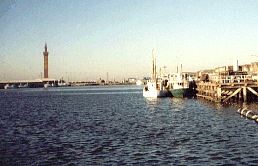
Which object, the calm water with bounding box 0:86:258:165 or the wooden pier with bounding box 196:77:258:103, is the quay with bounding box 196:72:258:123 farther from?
the calm water with bounding box 0:86:258:165

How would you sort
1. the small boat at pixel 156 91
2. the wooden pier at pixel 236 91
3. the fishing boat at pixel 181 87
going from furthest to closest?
the small boat at pixel 156 91 < the fishing boat at pixel 181 87 < the wooden pier at pixel 236 91

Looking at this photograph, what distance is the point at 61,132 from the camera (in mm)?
37719

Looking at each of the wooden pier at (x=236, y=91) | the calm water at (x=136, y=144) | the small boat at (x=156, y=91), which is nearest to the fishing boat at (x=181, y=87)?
the small boat at (x=156, y=91)

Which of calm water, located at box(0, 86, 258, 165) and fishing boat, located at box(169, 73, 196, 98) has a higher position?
fishing boat, located at box(169, 73, 196, 98)

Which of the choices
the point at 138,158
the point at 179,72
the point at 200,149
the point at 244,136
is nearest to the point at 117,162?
the point at 138,158

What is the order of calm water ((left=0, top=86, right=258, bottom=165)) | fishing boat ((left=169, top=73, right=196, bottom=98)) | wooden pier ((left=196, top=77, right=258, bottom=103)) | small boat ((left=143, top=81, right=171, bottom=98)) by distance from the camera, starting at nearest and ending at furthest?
calm water ((left=0, top=86, right=258, bottom=165))
wooden pier ((left=196, top=77, right=258, bottom=103))
fishing boat ((left=169, top=73, right=196, bottom=98))
small boat ((left=143, top=81, right=171, bottom=98))

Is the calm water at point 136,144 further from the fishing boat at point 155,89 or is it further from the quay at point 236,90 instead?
the fishing boat at point 155,89

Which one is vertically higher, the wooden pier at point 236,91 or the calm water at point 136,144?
the wooden pier at point 236,91

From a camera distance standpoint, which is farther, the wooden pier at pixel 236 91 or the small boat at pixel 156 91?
the small boat at pixel 156 91

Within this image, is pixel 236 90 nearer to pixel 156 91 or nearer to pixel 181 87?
pixel 181 87

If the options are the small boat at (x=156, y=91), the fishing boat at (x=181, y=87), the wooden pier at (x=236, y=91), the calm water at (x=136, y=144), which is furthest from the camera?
the small boat at (x=156, y=91)

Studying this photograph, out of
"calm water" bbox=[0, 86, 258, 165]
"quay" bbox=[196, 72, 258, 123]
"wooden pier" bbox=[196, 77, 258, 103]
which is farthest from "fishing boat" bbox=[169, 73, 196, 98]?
"calm water" bbox=[0, 86, 258, 165]

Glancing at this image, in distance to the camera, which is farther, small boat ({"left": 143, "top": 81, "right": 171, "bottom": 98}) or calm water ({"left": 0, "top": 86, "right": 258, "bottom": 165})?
small boat ({"left": 143, "top": 81, "right": 171, "bottom": 98})

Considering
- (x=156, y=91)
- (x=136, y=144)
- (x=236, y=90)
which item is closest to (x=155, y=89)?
(x=156, y=91)
